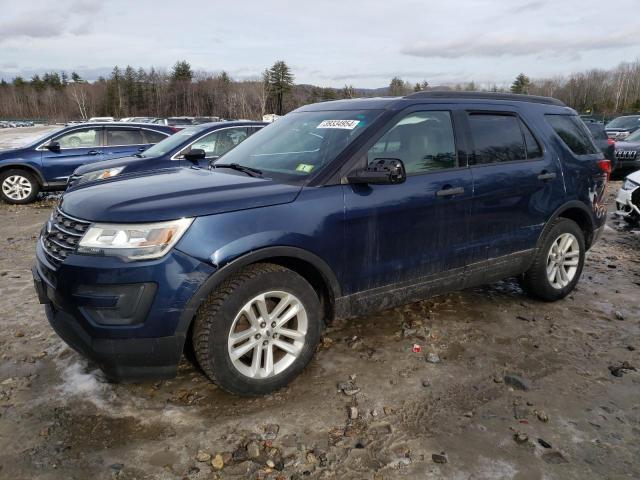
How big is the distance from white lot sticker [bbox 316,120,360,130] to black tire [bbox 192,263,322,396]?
118 cm

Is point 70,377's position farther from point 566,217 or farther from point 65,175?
point 65,175

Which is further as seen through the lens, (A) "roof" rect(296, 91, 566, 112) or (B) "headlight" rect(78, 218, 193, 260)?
(A) "roof" rect(296, 91, 566, 112)

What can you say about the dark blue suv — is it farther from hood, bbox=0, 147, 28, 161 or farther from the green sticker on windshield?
hood, bbox=0, 147, 28, 161

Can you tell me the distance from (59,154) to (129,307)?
899 centimetres

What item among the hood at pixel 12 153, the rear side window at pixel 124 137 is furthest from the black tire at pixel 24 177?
the rear side window at pixel 124 137

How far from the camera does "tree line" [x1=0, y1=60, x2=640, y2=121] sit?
92.3m

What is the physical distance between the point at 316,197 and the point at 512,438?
1760 millimetres

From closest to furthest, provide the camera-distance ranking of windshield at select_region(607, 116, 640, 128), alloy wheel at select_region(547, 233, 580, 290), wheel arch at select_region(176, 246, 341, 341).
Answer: wheel arch at select_region(176, 246, 341, 341)
alloy wheel at select_region(547, 233, 580, 290)
windshield at select_region(607, 116, 640, 128)

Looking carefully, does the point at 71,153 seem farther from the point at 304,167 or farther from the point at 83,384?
the point at 304,167

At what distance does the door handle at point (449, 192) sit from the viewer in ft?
11.7

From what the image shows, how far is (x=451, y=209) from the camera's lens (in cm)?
365

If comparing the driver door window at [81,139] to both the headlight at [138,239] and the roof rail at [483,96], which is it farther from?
the headlight at [138,239]

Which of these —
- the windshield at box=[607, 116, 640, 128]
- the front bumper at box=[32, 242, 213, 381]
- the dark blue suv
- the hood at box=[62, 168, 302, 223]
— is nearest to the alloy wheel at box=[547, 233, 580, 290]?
the dark blue suv

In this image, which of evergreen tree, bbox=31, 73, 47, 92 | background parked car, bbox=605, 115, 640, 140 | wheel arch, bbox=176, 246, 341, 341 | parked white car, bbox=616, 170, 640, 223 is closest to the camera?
wheel arch, bbox=176, 246, 341, 341
